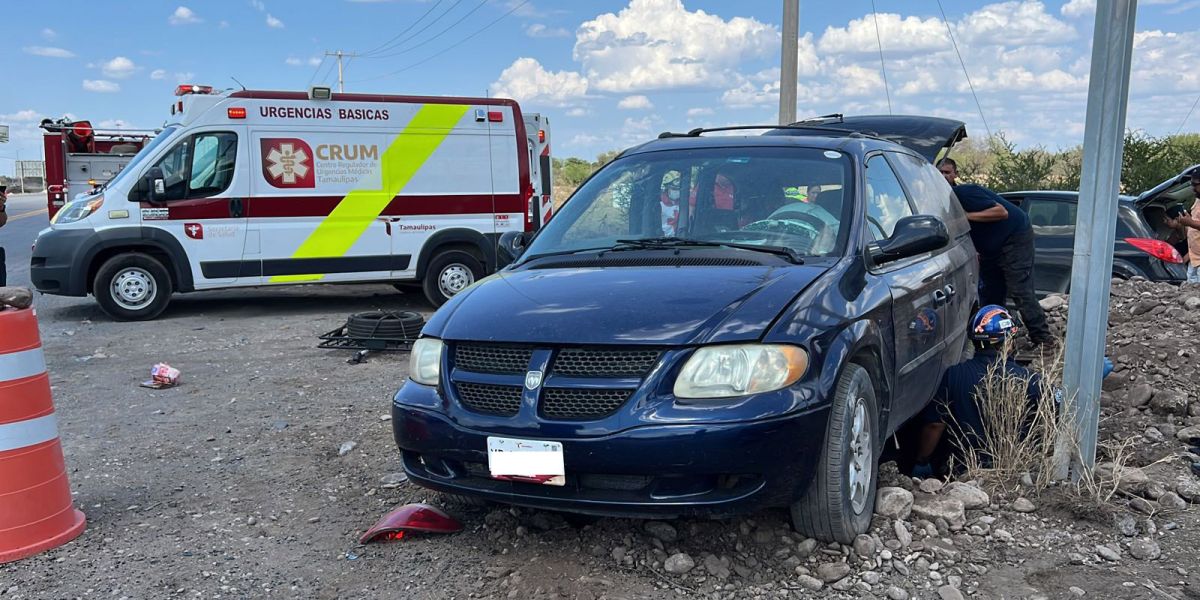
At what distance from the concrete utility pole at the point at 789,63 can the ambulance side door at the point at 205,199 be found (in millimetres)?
6532

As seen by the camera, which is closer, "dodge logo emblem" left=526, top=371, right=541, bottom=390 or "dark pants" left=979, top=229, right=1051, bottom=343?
"dodge logo emblem" left=526, top=371, right=541, bottom=390

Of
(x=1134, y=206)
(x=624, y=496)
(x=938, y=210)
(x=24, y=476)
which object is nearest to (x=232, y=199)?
(x=24, y=476)

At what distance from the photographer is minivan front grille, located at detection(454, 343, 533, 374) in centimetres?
355

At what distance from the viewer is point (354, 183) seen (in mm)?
10906

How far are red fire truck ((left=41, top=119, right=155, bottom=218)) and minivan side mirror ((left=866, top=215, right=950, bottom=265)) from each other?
17.0 meters

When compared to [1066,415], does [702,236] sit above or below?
above

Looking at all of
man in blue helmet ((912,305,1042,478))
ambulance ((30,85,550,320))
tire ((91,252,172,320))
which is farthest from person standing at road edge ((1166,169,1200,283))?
tire ((91,252,172,320))

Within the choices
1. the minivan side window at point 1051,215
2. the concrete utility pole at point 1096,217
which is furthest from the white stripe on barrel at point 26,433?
the minivan side window at point 1051,215

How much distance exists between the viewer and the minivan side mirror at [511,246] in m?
4.89

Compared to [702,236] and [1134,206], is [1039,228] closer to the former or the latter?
[1134,206]

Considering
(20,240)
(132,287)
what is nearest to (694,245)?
(132,287)

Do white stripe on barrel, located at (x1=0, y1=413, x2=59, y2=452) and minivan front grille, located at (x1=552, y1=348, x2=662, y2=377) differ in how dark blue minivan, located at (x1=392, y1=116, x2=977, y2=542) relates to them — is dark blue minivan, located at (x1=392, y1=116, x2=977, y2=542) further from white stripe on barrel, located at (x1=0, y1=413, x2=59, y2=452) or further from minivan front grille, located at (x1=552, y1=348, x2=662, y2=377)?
white stripe on barrel, located at (x1=0, y1=413, x2=59, y2=452)

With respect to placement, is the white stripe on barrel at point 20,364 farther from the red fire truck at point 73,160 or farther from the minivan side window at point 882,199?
the red fire truck at point 73,160

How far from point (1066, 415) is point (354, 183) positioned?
834 cm
